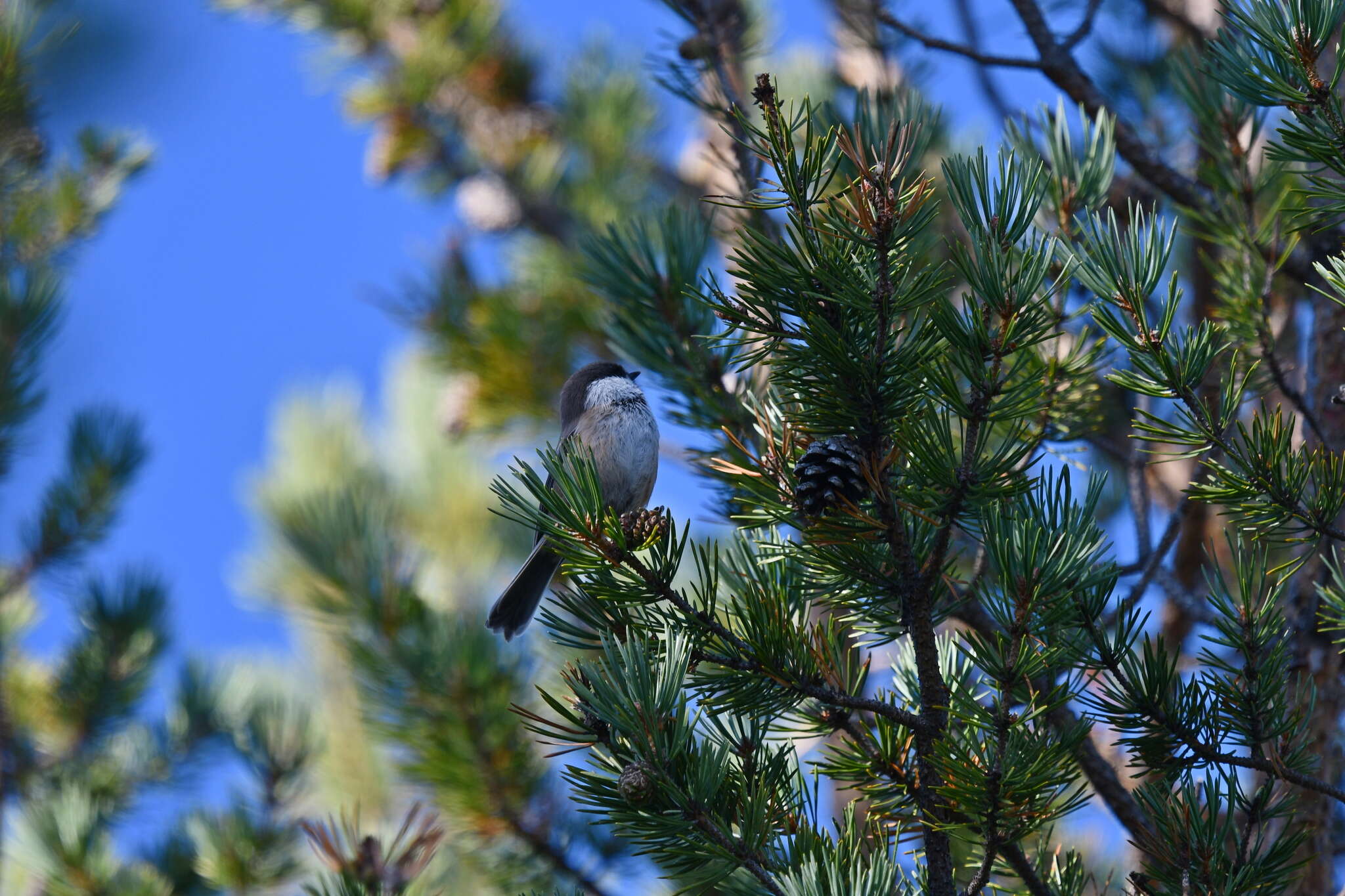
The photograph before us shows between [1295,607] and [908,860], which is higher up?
[1295,607]

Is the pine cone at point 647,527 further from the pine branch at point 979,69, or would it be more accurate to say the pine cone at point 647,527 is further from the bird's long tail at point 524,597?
the pine branch at point 979,69

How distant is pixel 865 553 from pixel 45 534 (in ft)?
10.2

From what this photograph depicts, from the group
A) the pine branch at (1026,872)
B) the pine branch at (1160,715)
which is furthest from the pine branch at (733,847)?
the pine branch at (1160,715)

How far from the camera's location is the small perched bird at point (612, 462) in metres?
3.00

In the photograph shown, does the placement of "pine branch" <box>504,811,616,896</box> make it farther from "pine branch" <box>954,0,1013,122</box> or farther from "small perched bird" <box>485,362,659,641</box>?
"pine branch" <box>954,0,1013,122</box>

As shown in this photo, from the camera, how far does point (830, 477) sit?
5.20 ft

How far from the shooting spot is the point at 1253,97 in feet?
5.26

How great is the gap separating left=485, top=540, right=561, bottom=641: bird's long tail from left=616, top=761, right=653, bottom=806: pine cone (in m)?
1.33

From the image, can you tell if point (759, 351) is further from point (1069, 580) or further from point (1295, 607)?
point (1295, 607)

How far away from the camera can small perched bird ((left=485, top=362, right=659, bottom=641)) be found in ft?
9.86

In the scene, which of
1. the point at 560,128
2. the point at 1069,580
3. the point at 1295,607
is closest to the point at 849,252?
the point at 1069,580

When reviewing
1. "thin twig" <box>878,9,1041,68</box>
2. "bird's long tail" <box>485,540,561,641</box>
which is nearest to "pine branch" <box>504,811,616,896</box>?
"bird's long tail" <box>485,540,561,641</box>

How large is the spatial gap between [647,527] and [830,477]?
29 cm

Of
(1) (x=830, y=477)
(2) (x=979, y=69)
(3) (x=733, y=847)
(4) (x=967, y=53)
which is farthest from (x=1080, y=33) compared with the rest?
(3) (x=733, y=847)
